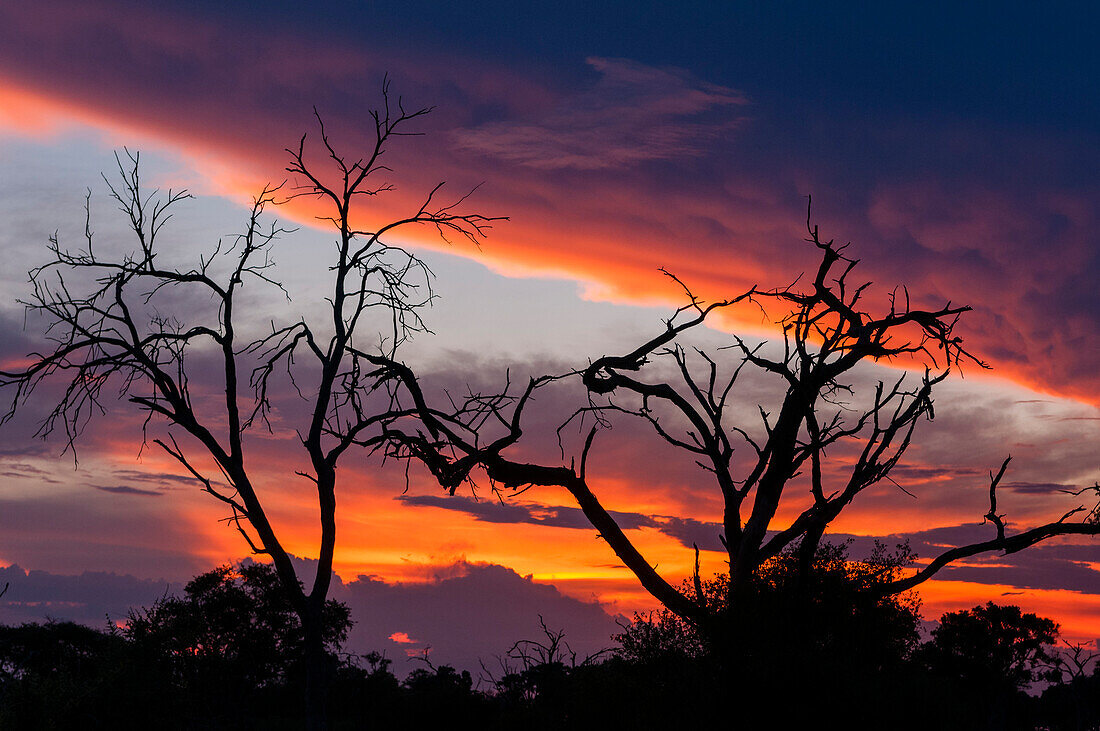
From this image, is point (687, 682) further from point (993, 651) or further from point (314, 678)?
point (993, 651)

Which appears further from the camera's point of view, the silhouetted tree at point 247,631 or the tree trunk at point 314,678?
the silhouetted tree at point 247,631

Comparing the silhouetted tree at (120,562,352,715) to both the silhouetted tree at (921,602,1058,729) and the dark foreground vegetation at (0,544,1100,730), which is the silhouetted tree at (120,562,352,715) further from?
the silhouetted tree at (921,602,1058,729)

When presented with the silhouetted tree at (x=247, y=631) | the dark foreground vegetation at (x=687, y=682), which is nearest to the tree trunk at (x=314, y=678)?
the dark foreground vegetation at (x=687, y=682)

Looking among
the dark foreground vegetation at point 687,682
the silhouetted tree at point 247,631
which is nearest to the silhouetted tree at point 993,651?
the dark foreground vegetation at point 687,682

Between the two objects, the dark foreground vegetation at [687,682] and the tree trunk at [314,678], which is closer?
the dark foreground vegetation at [687,682]

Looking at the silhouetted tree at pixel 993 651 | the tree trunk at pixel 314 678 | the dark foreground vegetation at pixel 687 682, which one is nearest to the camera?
the dark foreground vegetation at pixel 687 682

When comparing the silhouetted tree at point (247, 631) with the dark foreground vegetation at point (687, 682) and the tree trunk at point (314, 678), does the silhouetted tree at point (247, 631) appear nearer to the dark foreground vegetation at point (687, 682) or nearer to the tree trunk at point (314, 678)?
the dark foreground vegetation at point (687, 682)

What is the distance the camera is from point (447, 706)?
26.8 meters

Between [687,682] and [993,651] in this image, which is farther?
[993,651]

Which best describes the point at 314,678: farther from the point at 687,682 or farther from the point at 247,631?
the point at 247,631

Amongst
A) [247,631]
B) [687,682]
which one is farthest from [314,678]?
[247,631]

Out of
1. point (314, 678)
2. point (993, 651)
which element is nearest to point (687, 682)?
point (314, 678)

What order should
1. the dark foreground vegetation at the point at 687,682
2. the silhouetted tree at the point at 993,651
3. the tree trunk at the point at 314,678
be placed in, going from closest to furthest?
1. the dark foreground vegetation at the point at 687,682
2. the tree trunk at the point at 314,678
3. the silhouetted tree at the point at 993,651

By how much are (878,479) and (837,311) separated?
325 cm
